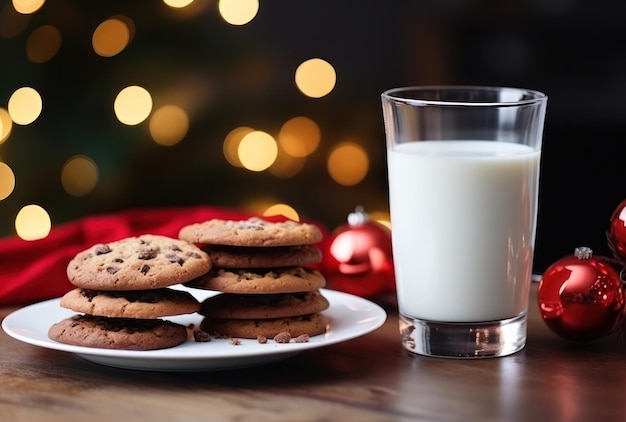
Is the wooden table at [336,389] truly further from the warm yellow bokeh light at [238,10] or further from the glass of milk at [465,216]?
the warm yellow bokeh light at [238,10]

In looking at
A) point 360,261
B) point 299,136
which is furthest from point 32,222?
point 360,261

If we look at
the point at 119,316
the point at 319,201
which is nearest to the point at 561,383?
the point at 119,316

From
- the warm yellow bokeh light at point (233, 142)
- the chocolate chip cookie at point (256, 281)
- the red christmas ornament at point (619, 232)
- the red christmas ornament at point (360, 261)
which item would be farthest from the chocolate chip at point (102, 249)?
the warm yellow bokeh light at point (233, 142)

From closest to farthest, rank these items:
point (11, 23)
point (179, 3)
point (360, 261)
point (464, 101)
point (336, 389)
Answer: point (336, 389), point (464, 101), point (360, 261), point (11, 23), point (179, 3)

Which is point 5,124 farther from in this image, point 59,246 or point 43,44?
point 59,246

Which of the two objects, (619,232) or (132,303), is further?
(619,232)

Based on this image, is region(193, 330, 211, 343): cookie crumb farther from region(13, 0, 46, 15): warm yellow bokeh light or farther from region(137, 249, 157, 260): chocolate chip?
region(13, 0, 46, 15): warm yellow bokeh light

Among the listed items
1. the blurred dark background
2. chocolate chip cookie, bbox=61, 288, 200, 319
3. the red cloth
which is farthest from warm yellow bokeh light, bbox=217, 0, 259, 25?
chocolate chip cookie, bbox=61, 288, 200, 319
